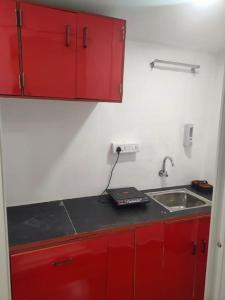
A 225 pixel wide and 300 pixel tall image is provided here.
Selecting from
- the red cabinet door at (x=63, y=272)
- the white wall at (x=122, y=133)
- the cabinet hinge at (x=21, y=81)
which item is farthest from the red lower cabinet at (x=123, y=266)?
the cabinet hinge at (x=21, y=81)

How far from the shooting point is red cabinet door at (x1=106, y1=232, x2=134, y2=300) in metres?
1.48

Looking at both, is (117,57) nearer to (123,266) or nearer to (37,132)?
(37,132)

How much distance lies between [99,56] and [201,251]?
5.55 feet

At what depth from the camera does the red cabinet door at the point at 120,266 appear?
1476 millimetres

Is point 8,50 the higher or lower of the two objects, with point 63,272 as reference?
higher

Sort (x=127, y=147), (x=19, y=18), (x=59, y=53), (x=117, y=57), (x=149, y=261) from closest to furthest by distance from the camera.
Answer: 1. (x=19, y=18)
2. (x=59, y=53)
3. (x=117, y=57)
4. (x=149, y=261)
5. (x=127, y=147)

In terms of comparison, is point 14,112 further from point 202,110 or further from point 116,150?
point 202,110

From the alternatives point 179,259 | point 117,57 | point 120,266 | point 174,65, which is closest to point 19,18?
point 117,57

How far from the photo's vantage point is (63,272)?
1.35 meters

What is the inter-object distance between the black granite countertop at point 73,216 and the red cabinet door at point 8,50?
33.9 inches

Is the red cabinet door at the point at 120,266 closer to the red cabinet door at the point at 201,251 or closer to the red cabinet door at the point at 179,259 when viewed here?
the red cabinet door at the point at 179,259

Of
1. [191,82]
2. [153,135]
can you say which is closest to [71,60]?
[153,135]

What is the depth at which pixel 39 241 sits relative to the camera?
1286 mm

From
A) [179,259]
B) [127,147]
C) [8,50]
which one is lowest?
[179,259]
